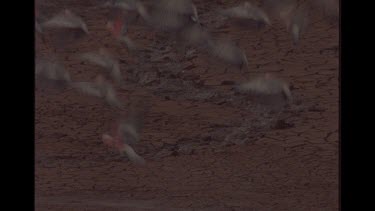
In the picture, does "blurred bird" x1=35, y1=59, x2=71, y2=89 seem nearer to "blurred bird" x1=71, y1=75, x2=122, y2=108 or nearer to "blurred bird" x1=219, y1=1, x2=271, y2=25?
"blurred bird" x1=71, y1=75, x2=122, y2=108

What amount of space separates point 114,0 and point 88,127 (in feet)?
1.09

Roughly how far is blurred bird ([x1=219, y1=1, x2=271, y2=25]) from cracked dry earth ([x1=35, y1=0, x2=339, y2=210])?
0.07 ft

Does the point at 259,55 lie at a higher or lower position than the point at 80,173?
higher

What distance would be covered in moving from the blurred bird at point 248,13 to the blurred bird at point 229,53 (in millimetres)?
69

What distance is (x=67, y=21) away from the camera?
161 cm

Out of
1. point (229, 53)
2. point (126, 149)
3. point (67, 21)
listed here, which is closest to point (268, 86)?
point (229, 53)

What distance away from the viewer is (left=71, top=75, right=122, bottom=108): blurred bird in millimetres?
1595

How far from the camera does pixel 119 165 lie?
1602 millimetres

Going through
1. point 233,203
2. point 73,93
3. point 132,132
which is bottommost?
point 233,203

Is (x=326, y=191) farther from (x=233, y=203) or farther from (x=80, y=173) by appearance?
(x=80, y=173)

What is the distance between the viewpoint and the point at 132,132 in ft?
5.23

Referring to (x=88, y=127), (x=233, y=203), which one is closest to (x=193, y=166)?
(x=233, y=203)

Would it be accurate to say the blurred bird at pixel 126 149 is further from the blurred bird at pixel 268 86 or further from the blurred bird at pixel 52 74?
the blurred bird at pixel 268 86

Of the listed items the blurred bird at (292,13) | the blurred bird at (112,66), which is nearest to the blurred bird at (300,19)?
the blurred bird at (292,13)
